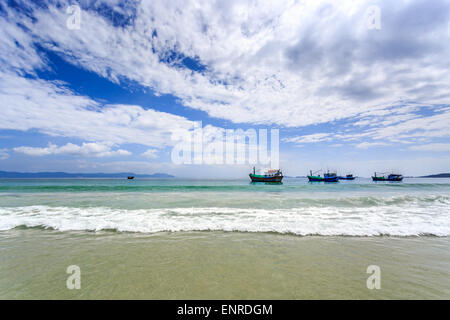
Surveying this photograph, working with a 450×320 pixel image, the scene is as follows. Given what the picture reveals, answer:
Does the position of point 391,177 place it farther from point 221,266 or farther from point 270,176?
point 221,266

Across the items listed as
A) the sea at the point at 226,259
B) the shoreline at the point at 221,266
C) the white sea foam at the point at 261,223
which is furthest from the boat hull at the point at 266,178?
the shoreline at the point at 221,266

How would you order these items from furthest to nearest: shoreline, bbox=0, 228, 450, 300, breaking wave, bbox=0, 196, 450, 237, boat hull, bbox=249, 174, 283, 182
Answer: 1. boat hull, bbox=249, 174, 283, 182
2. breaking wave, bbox=0, 196, 450, 237
3. shoreline, bbox=0, 228, 450, 300

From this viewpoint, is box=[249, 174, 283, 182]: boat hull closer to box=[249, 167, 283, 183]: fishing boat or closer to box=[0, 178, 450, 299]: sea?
box=[249, 167, 283, 183]: fishing boat

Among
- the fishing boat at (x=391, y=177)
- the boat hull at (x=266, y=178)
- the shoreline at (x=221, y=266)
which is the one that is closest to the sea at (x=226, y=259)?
the shoreline at (x=221, y=266)

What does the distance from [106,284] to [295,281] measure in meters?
3.50

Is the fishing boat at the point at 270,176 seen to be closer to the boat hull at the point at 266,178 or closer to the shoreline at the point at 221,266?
→ the boat hull at the point at 266,178

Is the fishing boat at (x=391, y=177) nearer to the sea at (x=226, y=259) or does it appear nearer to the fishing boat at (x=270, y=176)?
the fishing boat at (x=270, y=176)

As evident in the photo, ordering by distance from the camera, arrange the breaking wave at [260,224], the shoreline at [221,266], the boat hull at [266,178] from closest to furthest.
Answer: the shoreline at [221,266] < the breaking wave at [260,224] < the boat hull at [266,178]

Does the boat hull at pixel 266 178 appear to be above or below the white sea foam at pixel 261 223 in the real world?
below

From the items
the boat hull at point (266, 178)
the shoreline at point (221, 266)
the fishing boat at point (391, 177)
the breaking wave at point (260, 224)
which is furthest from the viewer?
the fishing boat at point (391, 177)

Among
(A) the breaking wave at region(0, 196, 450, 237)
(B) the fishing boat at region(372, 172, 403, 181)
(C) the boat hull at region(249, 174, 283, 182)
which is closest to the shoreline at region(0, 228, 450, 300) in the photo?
(A) the breaking wave at region(0, 196, 450, 237)

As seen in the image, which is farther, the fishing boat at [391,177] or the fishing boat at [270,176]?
the fishing boat at [391,177]

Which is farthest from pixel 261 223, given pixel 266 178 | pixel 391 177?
pixel 391 177
